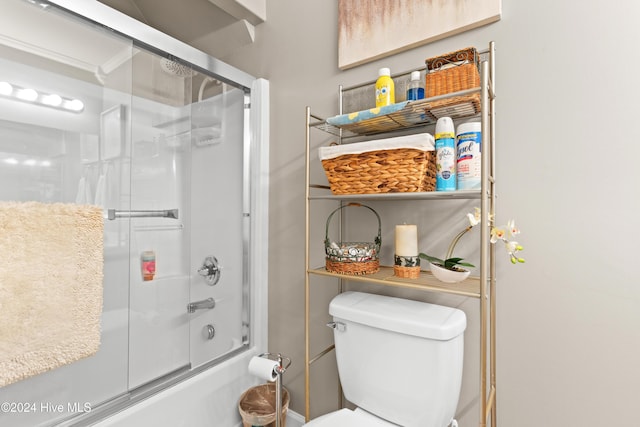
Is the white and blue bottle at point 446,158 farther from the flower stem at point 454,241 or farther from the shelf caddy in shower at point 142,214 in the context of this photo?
the shelf caddy in shower at point 142,214

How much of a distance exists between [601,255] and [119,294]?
157 cm

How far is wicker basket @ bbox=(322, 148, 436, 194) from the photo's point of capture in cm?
95

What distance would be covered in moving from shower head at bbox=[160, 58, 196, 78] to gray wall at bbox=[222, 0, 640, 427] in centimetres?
→ 98

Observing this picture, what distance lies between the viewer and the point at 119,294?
4.01 ft

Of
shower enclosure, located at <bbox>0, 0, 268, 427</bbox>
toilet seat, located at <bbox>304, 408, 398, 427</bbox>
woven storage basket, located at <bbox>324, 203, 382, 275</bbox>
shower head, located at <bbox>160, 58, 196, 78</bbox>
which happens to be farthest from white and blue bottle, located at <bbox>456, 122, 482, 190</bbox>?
shower head, located at <bbox>160, 58, 196, 78</bbox>

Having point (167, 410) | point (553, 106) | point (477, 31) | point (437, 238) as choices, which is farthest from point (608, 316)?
point (167, 410)

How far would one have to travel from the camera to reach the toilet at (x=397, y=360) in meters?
0.96

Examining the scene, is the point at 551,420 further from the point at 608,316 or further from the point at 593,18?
the point at 593,18

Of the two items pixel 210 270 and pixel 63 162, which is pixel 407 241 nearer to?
pixel 210 270

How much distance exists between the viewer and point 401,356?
102 cm

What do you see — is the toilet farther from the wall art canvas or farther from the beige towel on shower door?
the wall art canvas

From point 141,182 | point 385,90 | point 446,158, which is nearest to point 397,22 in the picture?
point 385,90

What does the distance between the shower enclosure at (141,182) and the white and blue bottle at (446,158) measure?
35.8 inches

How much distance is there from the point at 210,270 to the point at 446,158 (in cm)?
116
